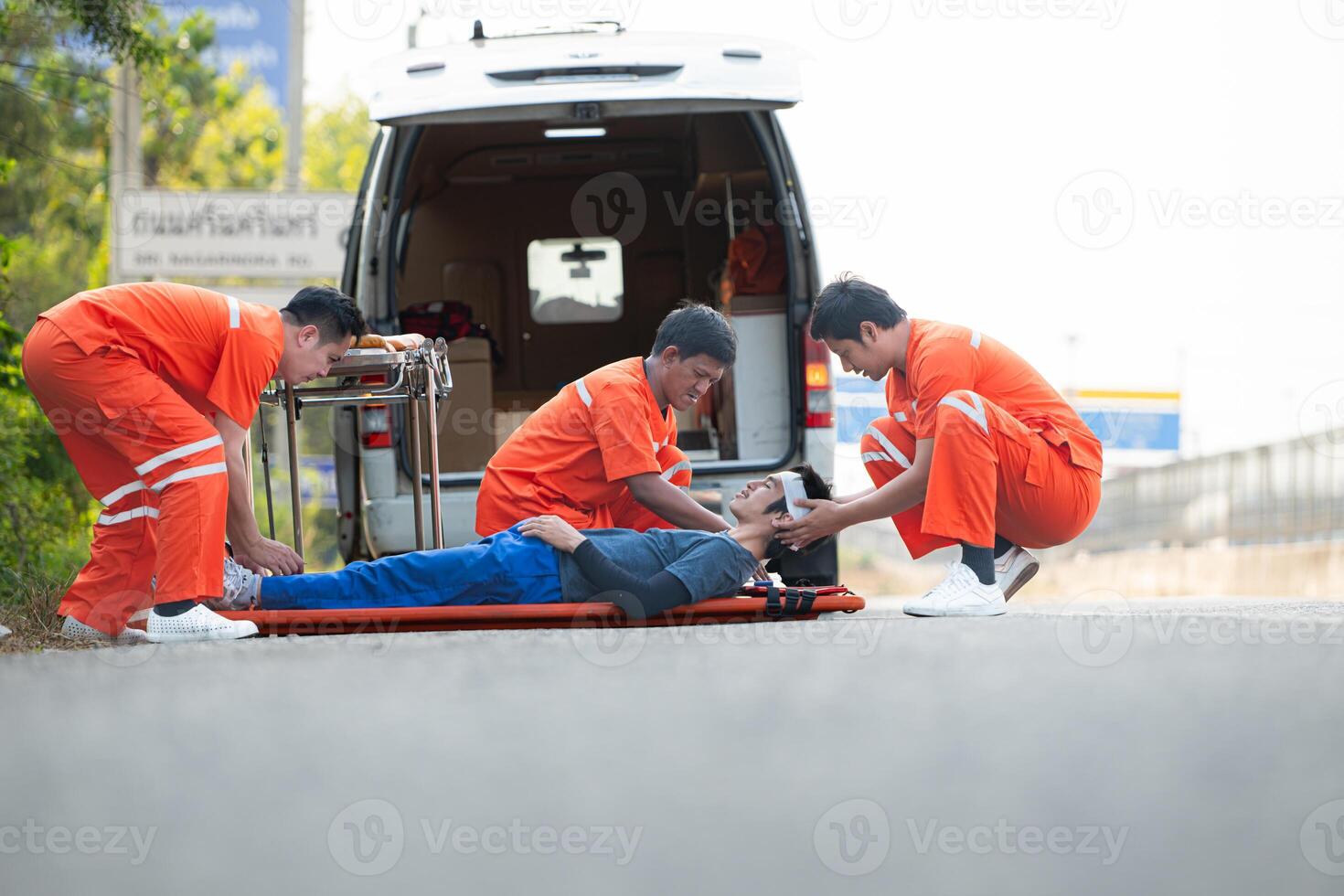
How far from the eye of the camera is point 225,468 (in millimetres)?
3230

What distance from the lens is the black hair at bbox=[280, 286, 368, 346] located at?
3.41 meters

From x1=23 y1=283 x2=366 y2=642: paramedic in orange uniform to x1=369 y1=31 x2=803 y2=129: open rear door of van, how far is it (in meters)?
1.20

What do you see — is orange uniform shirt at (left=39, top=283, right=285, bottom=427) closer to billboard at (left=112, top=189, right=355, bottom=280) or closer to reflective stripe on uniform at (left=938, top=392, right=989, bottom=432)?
reflective stripe on uniform at (left=938, top=392, right=989, bottom=432)

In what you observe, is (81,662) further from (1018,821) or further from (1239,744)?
(1239,744)

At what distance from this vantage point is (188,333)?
3.28 metres

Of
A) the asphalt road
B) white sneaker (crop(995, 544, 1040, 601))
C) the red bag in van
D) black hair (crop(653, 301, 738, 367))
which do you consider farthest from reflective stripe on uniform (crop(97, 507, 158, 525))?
the red bag in van

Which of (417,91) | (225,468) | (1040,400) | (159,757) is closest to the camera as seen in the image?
(159,757)

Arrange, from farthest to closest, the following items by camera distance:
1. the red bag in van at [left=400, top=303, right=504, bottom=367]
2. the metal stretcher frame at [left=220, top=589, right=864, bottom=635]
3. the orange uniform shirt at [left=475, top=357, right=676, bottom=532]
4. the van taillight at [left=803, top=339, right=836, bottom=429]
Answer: the red bag in van at [left=400, top=303, right=504, bottom=367] → the van taillight at [left=803, top=339, right=836, bottom=429] → the orange uniform shirt at [left=475, top=357, right=676, bottom=532] → the metal stretcher frame at [left=220, top=589, right=864, bottom=635]

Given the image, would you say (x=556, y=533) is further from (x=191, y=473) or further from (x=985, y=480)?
(x=985, y=480)

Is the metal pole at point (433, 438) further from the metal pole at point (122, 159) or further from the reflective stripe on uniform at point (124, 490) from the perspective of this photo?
the metal pole at point (122, 159)

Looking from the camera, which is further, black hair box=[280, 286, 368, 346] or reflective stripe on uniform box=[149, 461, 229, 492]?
black hair box=[280, 286, 368, 346]

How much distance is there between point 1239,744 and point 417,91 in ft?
10.5

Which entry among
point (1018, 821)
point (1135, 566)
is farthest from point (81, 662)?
point (1135, 566)

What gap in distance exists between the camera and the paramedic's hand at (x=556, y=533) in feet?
11.0
